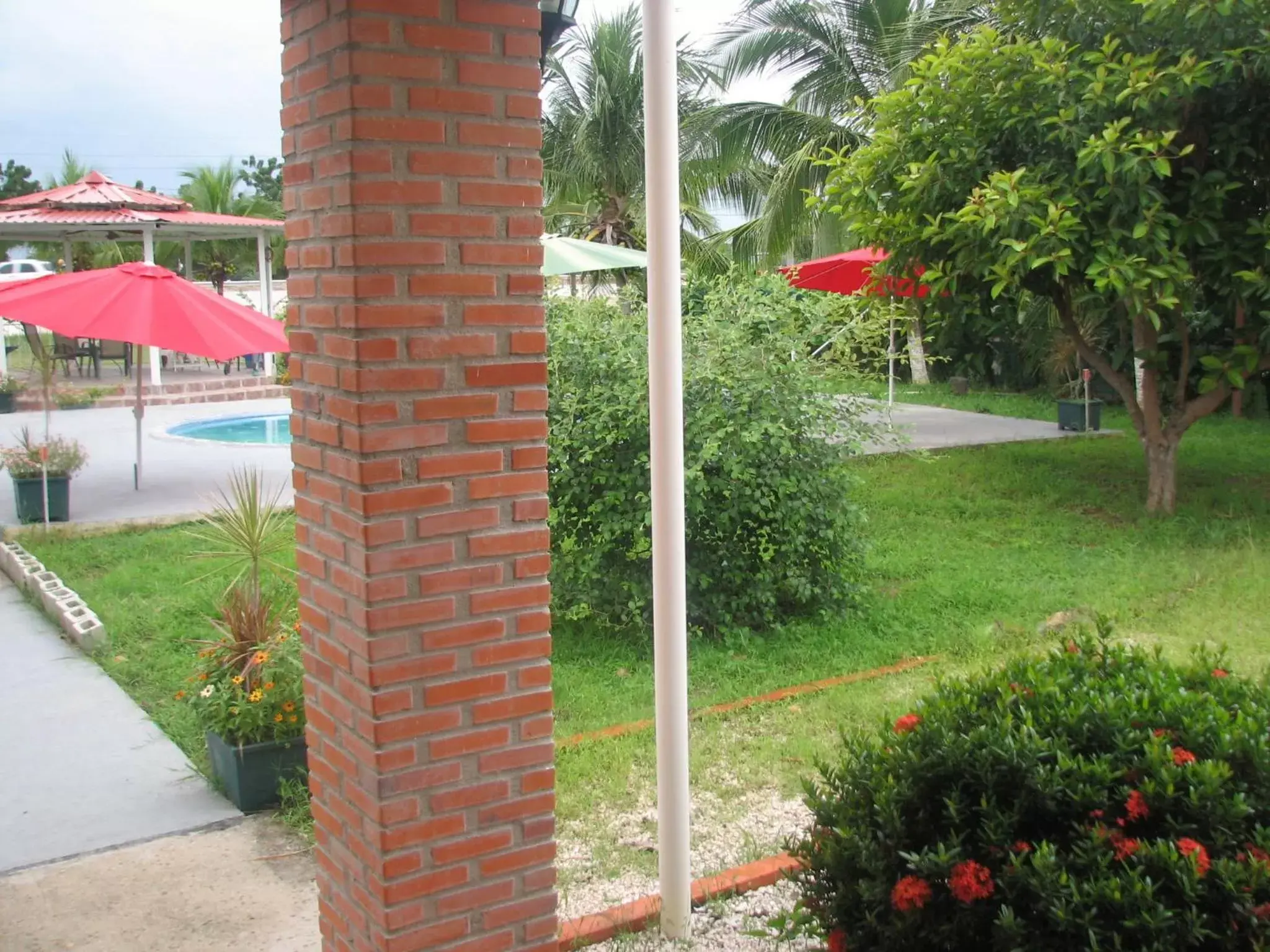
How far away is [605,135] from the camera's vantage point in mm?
24078

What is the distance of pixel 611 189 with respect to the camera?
949 inches

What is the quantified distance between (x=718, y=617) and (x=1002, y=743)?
4.22 m

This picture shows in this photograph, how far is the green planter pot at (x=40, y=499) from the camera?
10.1 meters

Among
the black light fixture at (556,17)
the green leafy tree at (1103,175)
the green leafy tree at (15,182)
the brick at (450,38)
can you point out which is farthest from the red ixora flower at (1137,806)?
the green leafy tree at (15,182)

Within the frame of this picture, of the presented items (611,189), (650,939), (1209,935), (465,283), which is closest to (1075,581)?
(650,939)

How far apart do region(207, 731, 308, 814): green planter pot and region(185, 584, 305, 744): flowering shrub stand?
0.16 ft

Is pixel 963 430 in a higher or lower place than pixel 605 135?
lower

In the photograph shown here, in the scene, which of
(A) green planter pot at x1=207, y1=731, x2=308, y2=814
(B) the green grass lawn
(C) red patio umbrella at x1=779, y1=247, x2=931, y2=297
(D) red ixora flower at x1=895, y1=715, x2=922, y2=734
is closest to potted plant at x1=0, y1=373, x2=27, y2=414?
(B) the green grass lawn

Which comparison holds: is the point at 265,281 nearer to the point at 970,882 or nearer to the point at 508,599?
the point at 508,599

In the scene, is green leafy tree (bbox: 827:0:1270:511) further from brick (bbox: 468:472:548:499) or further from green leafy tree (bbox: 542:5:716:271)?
green leafy tree (bbox: 542:5:716:271)

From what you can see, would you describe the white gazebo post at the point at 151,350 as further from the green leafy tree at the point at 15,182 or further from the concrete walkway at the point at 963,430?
the green leafy tree at the point at 15,182

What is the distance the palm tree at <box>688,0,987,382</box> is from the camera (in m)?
19.0

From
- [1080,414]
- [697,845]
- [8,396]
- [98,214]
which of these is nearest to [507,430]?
[697,845]

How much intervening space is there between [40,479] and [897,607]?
7306 millimetres
